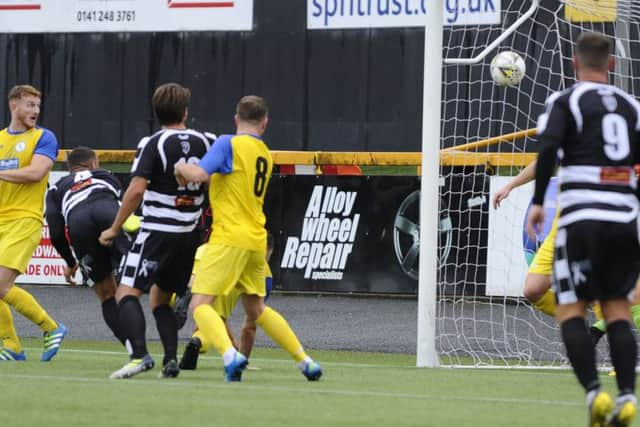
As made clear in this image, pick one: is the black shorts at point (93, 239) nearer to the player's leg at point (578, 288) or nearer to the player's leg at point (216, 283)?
the player's leg at point (216, 283)

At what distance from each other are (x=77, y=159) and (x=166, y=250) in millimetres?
2196

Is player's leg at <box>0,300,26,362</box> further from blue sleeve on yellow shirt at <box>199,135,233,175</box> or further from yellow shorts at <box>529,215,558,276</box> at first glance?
yellow shorts at <box>529,215,558,276</box>

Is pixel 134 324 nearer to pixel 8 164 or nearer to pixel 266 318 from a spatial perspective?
pixel 266 318

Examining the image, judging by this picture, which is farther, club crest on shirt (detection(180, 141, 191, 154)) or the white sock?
club crest on shirt (detection(180, 141, 191, 154))

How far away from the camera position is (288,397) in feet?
26.0

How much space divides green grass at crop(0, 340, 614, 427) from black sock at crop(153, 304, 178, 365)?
172 mm

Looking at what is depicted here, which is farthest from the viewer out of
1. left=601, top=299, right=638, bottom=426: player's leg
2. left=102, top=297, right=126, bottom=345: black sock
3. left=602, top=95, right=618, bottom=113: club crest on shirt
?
left=102, top=297, right=126, bottom=345: black sock

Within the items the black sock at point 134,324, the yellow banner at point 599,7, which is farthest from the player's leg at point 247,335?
the yellow banner at point 599,7

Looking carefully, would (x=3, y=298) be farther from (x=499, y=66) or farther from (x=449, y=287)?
(x=449, y=287)

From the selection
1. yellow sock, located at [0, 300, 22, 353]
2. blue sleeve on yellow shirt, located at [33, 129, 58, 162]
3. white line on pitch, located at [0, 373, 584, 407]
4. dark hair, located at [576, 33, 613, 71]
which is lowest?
white line on pitch, located at [0, 373, 584, 407]

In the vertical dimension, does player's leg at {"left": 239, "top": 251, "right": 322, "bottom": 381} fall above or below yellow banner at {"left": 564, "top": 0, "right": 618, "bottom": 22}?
below

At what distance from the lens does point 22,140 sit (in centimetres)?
1070

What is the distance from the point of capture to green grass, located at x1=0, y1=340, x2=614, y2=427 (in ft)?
22.5

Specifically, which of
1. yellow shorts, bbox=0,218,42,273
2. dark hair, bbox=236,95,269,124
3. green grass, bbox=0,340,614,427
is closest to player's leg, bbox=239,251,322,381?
green grass, bbox=0,340,614,427
